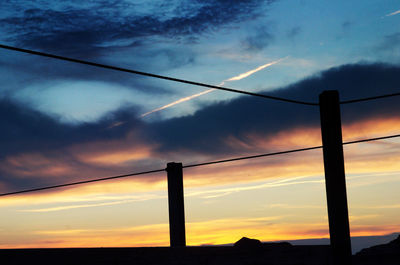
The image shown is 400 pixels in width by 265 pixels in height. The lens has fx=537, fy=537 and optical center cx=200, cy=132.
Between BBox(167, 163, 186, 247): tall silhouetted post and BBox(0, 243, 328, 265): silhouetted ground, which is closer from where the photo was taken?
BBox(0, 243, 328, 265): silhouetted ground

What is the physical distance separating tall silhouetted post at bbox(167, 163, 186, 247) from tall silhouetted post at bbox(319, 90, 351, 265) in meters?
4.10

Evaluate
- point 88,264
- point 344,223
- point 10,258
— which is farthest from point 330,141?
point 10,258

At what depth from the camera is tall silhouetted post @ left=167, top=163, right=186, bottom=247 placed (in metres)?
11.8

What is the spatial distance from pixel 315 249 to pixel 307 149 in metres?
6.22

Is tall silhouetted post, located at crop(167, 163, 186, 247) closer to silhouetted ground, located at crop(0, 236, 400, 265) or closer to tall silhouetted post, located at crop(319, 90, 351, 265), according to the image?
tall silhouetted post, located at crop(319, 90, 351, 265)

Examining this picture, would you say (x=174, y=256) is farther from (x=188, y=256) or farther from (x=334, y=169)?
(x=334, y=169)

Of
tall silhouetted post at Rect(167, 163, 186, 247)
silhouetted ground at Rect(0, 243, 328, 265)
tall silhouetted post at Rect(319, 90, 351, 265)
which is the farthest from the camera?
tall silhouetted post at Rect(167, 163, 186, 247)

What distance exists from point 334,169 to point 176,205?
4333 millimetres

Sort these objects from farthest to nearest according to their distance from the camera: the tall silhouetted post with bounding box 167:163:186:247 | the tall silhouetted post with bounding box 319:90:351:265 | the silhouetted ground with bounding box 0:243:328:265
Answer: the tall silhouetted post with bounding box 167:163:186:247 → the tall silhouetted post with bounding box 319:90:351:265 → the silhouetted ground with bounding box 0:243:328:265

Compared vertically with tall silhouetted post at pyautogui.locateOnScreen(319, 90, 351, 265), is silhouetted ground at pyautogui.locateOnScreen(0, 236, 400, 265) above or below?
below

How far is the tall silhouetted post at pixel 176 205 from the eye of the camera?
1179 centimetres

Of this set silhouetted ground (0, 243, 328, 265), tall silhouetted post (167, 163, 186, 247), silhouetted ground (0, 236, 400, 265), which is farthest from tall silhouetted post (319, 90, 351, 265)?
tall silhouetted post (167, 163, 186, 247)

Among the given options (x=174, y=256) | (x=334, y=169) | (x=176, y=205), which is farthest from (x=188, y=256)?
(x=176, y=205)

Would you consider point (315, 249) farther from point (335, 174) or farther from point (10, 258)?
point (10, 258)
